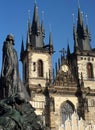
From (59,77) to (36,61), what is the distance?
3.45 meters

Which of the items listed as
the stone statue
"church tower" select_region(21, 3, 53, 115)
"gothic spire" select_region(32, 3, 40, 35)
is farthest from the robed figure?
"gothic spire" select_region(32, 3, 40, 35)

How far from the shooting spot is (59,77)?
136 feet

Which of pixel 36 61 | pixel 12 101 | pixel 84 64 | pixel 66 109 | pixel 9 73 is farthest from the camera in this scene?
pixel 84 64

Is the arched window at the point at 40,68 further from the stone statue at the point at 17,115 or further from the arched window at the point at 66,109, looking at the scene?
the stone statue at the point at 17,115

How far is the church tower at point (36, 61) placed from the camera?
38594mm

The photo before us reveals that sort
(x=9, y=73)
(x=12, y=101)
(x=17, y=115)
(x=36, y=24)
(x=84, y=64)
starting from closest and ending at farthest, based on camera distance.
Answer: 1. (x=17, y=115)
2. (x=12, y=101)
3. (x=9, y=73)
4. (x=84, y=64)
5. (x=36, y=24)

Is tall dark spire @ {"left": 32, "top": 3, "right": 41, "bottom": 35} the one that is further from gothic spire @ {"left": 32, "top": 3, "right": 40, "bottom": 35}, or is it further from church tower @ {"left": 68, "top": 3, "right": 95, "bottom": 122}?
church tower @ {"left": 68, "top": 3, "right": 95, "bottom": 122}

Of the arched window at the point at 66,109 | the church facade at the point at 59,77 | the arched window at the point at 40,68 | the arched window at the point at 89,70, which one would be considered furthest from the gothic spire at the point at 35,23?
the arched window at the point at 66,109

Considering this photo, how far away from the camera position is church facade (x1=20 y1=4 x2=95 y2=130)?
125 ft

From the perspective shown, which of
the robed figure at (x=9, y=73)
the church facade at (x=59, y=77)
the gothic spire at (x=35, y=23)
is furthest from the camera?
the gothic spire at (x=35, y=23)

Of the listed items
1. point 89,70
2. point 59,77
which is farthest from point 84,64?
point 59,77

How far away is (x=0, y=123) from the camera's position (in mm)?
6742

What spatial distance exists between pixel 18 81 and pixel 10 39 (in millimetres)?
1155

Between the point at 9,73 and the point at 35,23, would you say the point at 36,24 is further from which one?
the point at 9,73
